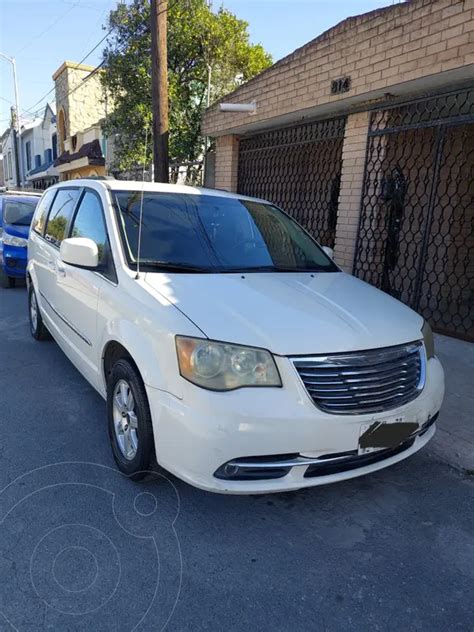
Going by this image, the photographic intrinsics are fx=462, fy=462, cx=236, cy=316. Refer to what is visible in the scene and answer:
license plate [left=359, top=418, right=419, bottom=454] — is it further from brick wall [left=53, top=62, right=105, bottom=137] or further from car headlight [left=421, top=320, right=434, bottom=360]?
brick wall [left=53, top=62, right=105, bottom=137]

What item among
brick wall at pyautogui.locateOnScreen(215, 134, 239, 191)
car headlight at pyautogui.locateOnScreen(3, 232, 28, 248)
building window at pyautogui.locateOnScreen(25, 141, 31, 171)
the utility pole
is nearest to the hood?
the utility pole

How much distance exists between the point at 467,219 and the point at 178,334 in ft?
21.5

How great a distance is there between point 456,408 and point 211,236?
7.99 feet

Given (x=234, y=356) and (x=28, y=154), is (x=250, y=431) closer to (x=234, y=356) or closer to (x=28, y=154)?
(x=234, y=356)

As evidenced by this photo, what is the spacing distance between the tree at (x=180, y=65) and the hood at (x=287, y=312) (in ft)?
29.6

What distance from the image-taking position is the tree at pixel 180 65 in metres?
10.3

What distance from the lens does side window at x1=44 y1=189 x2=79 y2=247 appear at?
13.6 ft

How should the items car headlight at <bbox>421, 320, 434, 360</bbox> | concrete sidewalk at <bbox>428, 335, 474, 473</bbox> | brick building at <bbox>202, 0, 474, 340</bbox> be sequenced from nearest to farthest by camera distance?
1. car headlight at <bbox>421, 320, 434, 360</bbox>
2. concrete sidewalk at <bbox>428, 335, 474, 473</bbox>
3. brick building at <bbox>202, 0, 474, 340</bbox>

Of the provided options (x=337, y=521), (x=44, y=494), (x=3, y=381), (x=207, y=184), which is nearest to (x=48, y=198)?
(x=3, y=381)

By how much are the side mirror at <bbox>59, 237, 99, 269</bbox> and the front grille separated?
5.10 ft

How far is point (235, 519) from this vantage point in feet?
8.20

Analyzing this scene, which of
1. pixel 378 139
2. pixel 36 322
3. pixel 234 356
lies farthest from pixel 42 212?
pixel 378 139

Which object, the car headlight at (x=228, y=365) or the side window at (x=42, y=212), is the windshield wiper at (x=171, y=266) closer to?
the car headlight at (x=228, y=365)

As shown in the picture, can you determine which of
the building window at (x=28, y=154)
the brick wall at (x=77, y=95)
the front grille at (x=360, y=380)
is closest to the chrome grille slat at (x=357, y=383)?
the front grille at (x=360, y=380)
